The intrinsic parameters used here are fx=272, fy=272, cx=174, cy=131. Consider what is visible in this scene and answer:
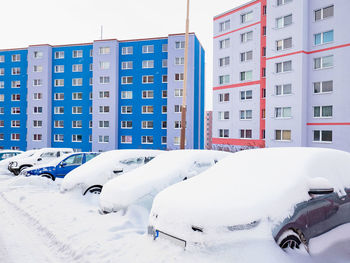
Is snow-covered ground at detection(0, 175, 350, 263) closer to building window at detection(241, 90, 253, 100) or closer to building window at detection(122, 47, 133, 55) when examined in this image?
building window at detection(241, 90, 253, 100)

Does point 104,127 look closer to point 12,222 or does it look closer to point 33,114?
point 33,114

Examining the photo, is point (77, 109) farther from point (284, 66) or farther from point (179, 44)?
point (284, 66)

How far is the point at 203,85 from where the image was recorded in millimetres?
45500

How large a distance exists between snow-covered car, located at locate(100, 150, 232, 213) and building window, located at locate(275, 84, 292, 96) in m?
24.7

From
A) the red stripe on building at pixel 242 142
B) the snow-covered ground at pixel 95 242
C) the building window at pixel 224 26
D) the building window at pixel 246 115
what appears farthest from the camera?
the building window at pixel 224 26

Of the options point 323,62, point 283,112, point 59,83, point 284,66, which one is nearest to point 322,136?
point 283,112

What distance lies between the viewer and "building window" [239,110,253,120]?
109 ft

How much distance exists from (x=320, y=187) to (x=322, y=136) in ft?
86.3

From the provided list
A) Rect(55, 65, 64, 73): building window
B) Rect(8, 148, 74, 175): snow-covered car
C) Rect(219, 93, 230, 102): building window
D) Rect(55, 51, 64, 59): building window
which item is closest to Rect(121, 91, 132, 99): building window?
Rect(55, 65, 64, 73): building window

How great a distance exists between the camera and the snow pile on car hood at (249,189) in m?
3.44

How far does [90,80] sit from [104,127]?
8408 millimetres

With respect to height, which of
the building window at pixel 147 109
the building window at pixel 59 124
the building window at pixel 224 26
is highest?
the building window at pixel 224 26

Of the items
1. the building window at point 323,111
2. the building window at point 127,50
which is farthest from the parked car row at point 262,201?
the building window at point 127,50

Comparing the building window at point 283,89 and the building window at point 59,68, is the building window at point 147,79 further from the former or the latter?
the building window at point 283,89
